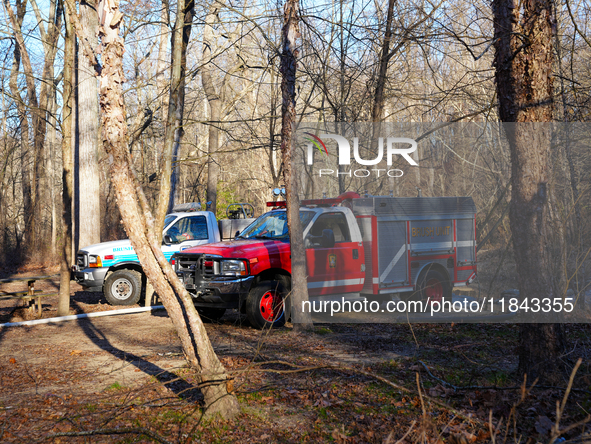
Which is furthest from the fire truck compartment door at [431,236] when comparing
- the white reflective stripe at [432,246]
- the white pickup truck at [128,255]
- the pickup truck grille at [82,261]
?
the pickup truck grille at [82,261]

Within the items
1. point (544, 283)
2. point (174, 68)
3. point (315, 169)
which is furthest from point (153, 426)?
point (315, 169)

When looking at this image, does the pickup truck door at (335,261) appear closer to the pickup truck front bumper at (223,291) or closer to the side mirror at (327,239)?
the side mirror at (327,239)

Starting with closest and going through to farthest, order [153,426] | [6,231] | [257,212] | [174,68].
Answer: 1. [153,426]
2. [174,68]
3. [6,231]
4. [257,212]

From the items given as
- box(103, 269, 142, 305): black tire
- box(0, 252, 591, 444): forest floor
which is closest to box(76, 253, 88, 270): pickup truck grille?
box(103, 269, 142, 305): black tire

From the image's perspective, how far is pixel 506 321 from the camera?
34.3 feet

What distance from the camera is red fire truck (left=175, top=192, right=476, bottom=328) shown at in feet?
30.8

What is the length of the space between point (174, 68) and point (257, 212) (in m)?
29.8

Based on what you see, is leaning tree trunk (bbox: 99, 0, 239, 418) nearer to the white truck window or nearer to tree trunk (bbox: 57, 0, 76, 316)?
tree trunk (bbox: 57, 0, 76, 316)

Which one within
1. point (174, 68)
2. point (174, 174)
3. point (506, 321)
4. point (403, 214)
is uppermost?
point (174, 68)

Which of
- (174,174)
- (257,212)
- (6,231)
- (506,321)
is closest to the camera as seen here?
(506,321)

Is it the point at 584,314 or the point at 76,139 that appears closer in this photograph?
the point at 584,314

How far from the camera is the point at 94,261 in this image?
1231 centimetres

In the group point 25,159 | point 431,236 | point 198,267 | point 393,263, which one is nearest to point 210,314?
point 198,267

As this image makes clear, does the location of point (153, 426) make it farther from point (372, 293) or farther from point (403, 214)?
point (403, 214)
